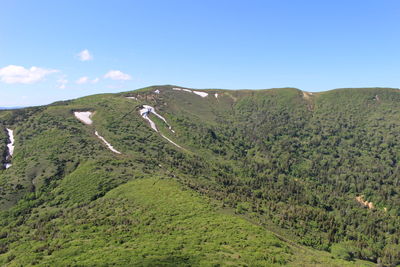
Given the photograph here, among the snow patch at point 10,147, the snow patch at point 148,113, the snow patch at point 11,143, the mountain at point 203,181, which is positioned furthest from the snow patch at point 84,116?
the snow patch at point 10,147

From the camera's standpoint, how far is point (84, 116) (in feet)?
436

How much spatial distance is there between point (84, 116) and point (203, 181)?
84361 mm

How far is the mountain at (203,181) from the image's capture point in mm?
39844

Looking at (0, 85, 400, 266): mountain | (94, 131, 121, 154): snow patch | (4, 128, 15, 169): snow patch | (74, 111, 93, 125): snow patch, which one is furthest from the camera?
(74, 111, 93, 125): snow patch

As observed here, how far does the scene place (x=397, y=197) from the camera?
3794 inches

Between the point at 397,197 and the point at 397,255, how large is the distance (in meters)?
48.6

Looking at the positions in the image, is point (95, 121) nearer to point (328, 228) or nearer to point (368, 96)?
point (328, 228)

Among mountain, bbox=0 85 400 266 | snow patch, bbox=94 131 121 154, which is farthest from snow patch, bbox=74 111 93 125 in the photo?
snow patch, bbox=94 131 121 154

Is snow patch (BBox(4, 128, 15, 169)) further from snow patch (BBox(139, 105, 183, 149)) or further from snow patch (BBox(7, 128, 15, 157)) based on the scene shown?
snow patch (BBox(139, 105, 183, 149))

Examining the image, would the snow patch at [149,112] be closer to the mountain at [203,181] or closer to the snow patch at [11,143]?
the mountain at [203,181]

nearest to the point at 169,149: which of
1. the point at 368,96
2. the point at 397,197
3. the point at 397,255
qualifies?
the point at 397,255

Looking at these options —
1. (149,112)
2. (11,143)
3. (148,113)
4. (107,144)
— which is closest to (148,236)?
(107,144)

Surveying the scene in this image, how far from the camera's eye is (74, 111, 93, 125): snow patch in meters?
127

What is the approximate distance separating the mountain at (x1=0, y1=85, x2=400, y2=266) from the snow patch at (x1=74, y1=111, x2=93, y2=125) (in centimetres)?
116
